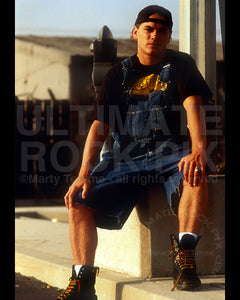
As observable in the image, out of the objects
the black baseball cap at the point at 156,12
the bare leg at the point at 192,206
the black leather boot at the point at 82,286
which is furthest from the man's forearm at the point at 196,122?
the black leather boot at the point at 82,286

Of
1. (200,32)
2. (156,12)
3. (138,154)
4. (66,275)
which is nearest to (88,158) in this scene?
(138,154)

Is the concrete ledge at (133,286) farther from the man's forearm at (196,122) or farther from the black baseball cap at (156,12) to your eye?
the black baseball cap at (156,12)

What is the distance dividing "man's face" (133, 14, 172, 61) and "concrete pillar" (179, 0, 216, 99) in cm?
90

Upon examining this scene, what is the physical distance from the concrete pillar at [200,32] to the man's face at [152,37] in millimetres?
903

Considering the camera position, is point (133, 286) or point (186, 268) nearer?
point (186, 268)

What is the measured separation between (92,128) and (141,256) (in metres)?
1.09

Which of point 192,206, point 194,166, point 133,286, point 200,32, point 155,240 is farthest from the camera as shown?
point 200,32

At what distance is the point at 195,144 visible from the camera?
3.85m

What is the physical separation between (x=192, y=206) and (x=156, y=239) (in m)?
0.63

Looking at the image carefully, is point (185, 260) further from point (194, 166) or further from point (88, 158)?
point (88, 158)

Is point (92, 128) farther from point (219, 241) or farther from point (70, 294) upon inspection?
point (219, 241)

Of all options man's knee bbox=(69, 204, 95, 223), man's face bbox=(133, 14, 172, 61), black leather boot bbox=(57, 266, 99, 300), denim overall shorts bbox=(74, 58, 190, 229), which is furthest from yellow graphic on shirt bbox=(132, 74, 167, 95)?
black leather boot bbox=(57, 266, 99, 300)

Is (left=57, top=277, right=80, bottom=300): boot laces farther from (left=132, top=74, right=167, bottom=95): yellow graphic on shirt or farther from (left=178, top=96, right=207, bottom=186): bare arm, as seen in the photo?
(left=132, top=74, right=167, bottom=95): yellow graphic on shirt

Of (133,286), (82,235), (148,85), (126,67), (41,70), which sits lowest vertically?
(133,286)
